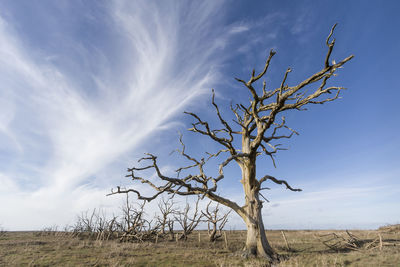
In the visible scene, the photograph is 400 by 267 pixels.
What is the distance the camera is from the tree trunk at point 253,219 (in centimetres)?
1262

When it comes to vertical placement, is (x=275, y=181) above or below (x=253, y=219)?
above

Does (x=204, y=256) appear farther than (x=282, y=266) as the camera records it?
Yes

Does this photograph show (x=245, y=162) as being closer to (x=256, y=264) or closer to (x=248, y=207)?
(x=248, y=207)

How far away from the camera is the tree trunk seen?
12.6 m

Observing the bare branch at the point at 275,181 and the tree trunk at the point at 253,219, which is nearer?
the tree trunk at the point at 253,219

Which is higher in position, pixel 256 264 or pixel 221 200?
pixel 221 200

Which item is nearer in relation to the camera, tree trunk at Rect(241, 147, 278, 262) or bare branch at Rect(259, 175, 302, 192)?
tree trunk at Rect(241, 147, 278, 262)

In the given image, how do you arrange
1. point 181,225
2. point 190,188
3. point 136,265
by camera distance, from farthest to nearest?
point 181,225, point 190,188, point 136,265

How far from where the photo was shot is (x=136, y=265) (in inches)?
425

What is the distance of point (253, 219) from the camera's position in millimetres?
13156

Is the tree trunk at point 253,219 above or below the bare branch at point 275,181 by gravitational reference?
below

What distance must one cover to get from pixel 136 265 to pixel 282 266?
22.3ft

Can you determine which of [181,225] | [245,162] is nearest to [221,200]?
[245,162]

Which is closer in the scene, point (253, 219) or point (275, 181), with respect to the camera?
point (253, 219)
